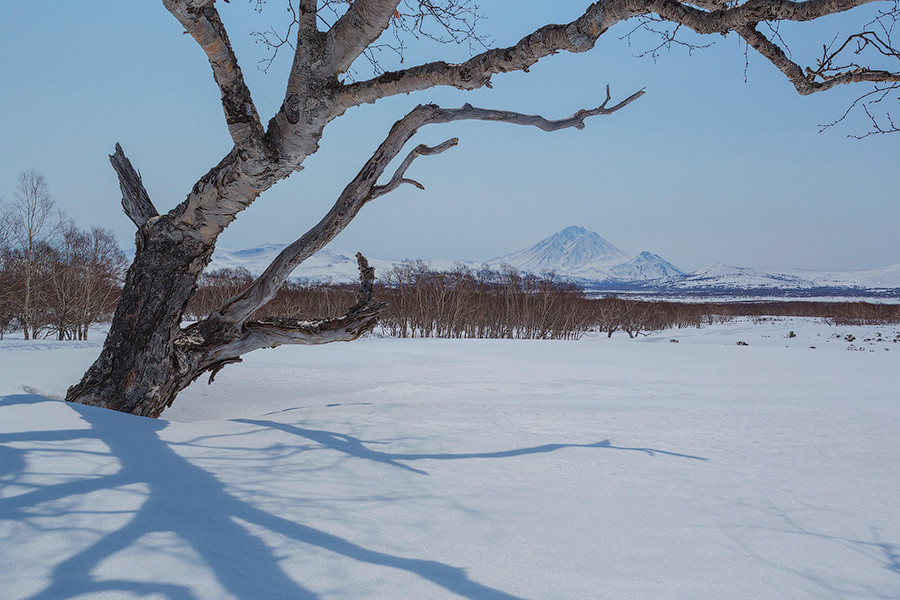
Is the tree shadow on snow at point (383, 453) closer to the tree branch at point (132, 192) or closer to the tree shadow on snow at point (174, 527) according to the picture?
the tree shadow on snow at point (174, 527)

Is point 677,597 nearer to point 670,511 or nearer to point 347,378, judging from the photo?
point 670,511

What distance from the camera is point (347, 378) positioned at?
754 centimetres

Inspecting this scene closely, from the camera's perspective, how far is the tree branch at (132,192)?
4.27 metres

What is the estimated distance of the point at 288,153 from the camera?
140 inches

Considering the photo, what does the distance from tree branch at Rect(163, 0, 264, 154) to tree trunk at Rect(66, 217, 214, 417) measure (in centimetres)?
113

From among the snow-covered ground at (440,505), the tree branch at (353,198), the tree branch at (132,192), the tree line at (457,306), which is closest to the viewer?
the snow-covered ground at (440,505)

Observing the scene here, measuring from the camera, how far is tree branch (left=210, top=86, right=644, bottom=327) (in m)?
4.13

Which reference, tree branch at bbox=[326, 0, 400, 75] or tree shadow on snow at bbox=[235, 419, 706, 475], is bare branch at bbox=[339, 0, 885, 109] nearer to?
tree branch at bbox=[326, 0, 400, 75]

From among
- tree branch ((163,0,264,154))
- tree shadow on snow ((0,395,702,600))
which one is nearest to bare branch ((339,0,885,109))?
tree branch ((163,0,264,154))

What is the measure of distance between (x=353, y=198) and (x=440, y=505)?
3004mm

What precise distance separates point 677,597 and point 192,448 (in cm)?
234

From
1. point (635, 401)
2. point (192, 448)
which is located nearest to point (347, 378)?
point (635, 401)

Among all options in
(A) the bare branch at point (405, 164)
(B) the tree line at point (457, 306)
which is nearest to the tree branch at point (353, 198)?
(A) the bare branch at point (405, 164)

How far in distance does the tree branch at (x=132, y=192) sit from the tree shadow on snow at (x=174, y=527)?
2290mm
